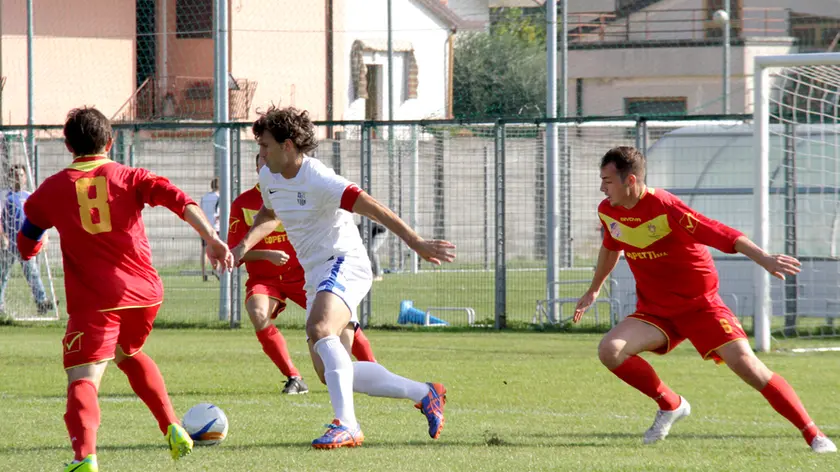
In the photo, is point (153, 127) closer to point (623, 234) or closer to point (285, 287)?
point (285, 287)

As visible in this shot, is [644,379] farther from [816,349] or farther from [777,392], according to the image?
[816,349]

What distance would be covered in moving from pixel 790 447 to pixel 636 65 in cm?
1788

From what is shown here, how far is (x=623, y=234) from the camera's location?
6.96m

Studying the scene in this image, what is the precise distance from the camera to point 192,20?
700 inches

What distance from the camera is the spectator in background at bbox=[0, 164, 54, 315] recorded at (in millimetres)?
15094

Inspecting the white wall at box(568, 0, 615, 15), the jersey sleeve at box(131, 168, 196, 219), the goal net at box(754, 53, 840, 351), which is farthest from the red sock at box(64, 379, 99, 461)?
the white wall at box(568, 0, 615, 15)

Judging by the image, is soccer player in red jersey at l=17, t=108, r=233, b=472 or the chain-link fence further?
the chain-link fence

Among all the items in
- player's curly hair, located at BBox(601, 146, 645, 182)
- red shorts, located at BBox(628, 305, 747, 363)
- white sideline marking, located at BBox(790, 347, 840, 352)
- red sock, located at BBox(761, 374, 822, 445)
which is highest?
player's curly hair, located at BBox(601, 146, 645, 182)

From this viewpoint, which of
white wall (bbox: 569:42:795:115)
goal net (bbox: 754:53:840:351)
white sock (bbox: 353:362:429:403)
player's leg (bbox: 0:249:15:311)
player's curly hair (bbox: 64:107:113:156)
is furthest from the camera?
white wall (bbox: 569:42:795:115)

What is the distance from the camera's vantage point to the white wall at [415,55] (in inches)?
806

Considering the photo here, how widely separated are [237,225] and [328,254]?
289 cm

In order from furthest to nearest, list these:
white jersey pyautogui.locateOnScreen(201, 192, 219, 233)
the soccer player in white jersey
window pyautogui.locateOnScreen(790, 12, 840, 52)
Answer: window pyautogui.locateOnScreen(790, 12, 840, 52), white jersey pyautogui.locateOnScreen(201, 192, 219, 233), the soccer player in white jersey

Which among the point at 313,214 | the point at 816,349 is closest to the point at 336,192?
the point at 313,214

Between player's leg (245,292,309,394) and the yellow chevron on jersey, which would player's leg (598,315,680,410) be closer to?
the yellow chevron on jersey
